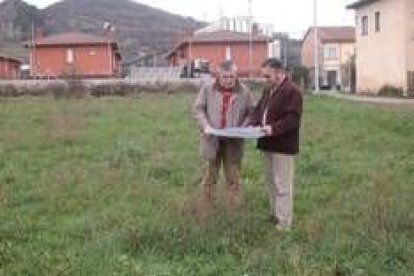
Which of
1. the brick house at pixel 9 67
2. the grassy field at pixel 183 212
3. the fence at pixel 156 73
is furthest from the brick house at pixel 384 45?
the brick house at pixel 9 67

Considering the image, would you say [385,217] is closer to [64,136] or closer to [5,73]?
[64,136]

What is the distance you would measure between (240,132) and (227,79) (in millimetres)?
844

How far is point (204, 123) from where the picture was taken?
11.1 m

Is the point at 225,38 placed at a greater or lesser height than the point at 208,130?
greater

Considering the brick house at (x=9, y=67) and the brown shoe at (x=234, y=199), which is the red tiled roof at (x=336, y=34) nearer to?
the brick house at (x=9, y=67)

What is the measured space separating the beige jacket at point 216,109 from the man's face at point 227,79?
0.35 ft

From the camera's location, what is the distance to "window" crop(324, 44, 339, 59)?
100062mm

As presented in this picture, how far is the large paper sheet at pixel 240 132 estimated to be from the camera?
1041 cm

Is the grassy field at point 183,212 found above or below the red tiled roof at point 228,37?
below

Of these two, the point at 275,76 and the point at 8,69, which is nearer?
the point at 275,76

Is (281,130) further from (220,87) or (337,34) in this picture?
(337,34)

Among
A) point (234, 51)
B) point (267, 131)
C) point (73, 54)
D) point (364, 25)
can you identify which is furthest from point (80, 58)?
point (267, 131)

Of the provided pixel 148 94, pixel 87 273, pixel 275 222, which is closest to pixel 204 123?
pixel 275 222

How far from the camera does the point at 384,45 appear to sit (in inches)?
2063
